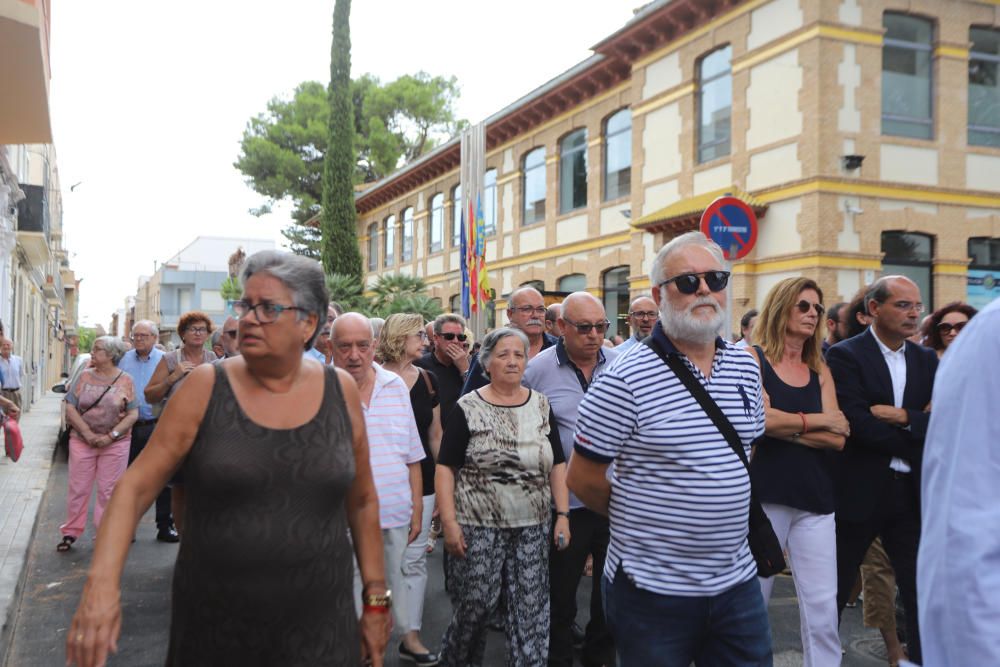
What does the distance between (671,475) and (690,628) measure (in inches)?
20.3

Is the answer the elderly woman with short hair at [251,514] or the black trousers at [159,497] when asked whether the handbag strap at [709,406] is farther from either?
the black trousers at [159,497]

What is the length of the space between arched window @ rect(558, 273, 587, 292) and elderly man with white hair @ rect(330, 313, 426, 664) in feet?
57.5

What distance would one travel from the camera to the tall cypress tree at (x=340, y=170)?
2959cm

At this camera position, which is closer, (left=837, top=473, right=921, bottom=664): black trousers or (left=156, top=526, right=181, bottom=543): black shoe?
(left=837, top=473, right=921, bottom=664): black trousers

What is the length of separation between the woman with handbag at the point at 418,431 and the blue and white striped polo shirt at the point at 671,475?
7.35 ft

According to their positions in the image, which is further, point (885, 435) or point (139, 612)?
point (139, 612)

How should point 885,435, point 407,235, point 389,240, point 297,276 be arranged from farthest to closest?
point 389,240 < point 407,235 < point 885,435 < point 297,276

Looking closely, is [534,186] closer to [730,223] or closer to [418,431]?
[730,223]

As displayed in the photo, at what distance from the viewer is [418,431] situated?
5270 mm

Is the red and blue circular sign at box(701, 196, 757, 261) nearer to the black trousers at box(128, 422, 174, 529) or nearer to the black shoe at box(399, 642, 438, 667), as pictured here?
the black shoe at box(399, 642, 438, 667)

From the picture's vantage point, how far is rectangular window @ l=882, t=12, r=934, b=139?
15.1m

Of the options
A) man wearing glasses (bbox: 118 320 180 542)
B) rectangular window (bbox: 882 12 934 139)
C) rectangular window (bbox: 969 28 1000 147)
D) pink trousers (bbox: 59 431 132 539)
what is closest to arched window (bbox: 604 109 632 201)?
rectangular window (bbox: 882 12 934 139)

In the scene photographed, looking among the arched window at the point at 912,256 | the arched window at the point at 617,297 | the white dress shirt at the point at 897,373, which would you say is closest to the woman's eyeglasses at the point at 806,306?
the white dress shirt at the point at 897,373

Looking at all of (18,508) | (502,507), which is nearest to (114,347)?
(18,508)
